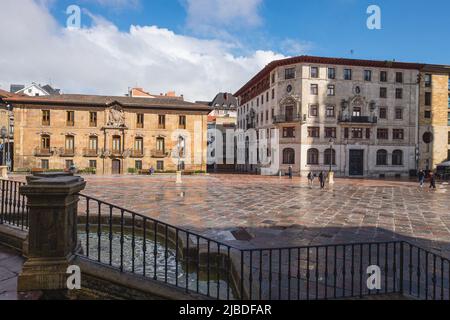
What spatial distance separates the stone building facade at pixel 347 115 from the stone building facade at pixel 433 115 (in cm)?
194

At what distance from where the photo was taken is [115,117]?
124 feet

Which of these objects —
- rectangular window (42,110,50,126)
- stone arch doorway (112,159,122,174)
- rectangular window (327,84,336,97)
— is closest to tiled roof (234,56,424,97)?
rectangular window (327,84,336,97)

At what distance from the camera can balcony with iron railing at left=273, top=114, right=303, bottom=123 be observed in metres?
37.8

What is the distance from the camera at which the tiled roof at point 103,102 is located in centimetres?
3609

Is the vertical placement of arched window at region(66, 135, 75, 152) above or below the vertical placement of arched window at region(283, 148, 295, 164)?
above

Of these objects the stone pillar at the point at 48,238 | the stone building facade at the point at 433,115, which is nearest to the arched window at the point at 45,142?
the stone pillar at the point at 48,238

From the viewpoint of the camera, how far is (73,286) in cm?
377

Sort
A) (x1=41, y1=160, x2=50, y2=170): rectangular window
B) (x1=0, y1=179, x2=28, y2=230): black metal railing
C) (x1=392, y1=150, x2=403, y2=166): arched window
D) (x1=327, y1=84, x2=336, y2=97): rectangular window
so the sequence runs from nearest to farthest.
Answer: (x1=0, y1=179, x2=28, y2=230): black metal railing
(x1=41, y1=160, x2=50, y2=170): rectangular window
(x1=327, y1=84, x2=336, y2=97): rectangular window
(x1=392, y1=150, x2=403, y2=166): arched window

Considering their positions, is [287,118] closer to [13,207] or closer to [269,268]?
[269,268]

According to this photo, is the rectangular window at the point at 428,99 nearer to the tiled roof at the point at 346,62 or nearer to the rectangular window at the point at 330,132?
the tiled roof at the point at 346,62

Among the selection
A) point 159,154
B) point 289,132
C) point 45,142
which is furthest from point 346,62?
point 45,142

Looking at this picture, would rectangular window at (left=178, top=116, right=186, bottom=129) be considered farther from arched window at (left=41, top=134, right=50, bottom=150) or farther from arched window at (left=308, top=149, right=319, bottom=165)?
arched window at (left=308, top=149, right=319, bottom=165)

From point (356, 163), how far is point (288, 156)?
9.40m
